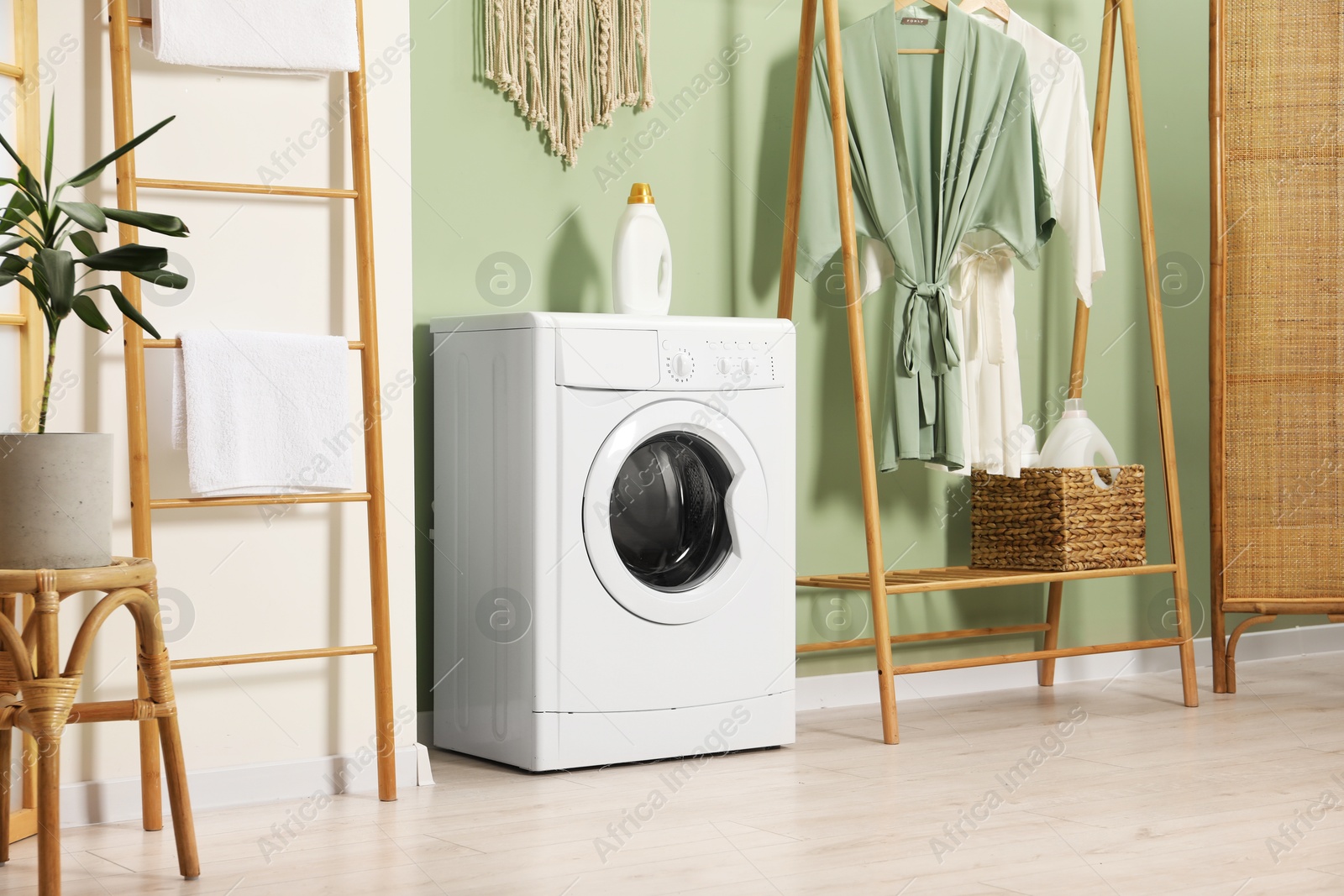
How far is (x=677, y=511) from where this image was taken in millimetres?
2514

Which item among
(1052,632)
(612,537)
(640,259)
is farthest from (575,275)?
(1052,632)

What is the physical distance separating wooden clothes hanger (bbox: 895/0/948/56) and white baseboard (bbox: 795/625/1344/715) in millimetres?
1316

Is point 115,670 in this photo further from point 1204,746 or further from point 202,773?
point 1204,746

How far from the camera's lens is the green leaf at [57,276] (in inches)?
62.4

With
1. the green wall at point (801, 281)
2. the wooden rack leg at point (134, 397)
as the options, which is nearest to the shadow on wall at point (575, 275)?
the green wall at point (801, 281)

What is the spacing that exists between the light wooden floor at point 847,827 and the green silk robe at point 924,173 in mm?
692

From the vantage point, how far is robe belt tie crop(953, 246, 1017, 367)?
2936 mm

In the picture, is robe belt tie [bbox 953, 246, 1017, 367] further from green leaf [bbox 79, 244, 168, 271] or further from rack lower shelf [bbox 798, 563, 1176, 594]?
green leaf [bbox 79, 244, 168, 271]

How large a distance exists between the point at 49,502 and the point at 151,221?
0.37 m

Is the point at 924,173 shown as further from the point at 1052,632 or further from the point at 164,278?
the point at 164,278

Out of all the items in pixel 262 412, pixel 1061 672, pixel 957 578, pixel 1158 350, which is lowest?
pixel 1061 672

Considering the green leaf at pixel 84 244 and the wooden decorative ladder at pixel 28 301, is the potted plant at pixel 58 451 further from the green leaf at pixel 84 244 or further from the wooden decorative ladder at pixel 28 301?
the wooden decorative ladder at pixel 28 301

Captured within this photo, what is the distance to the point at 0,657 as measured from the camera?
1.69 metres

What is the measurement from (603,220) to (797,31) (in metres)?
0.65
